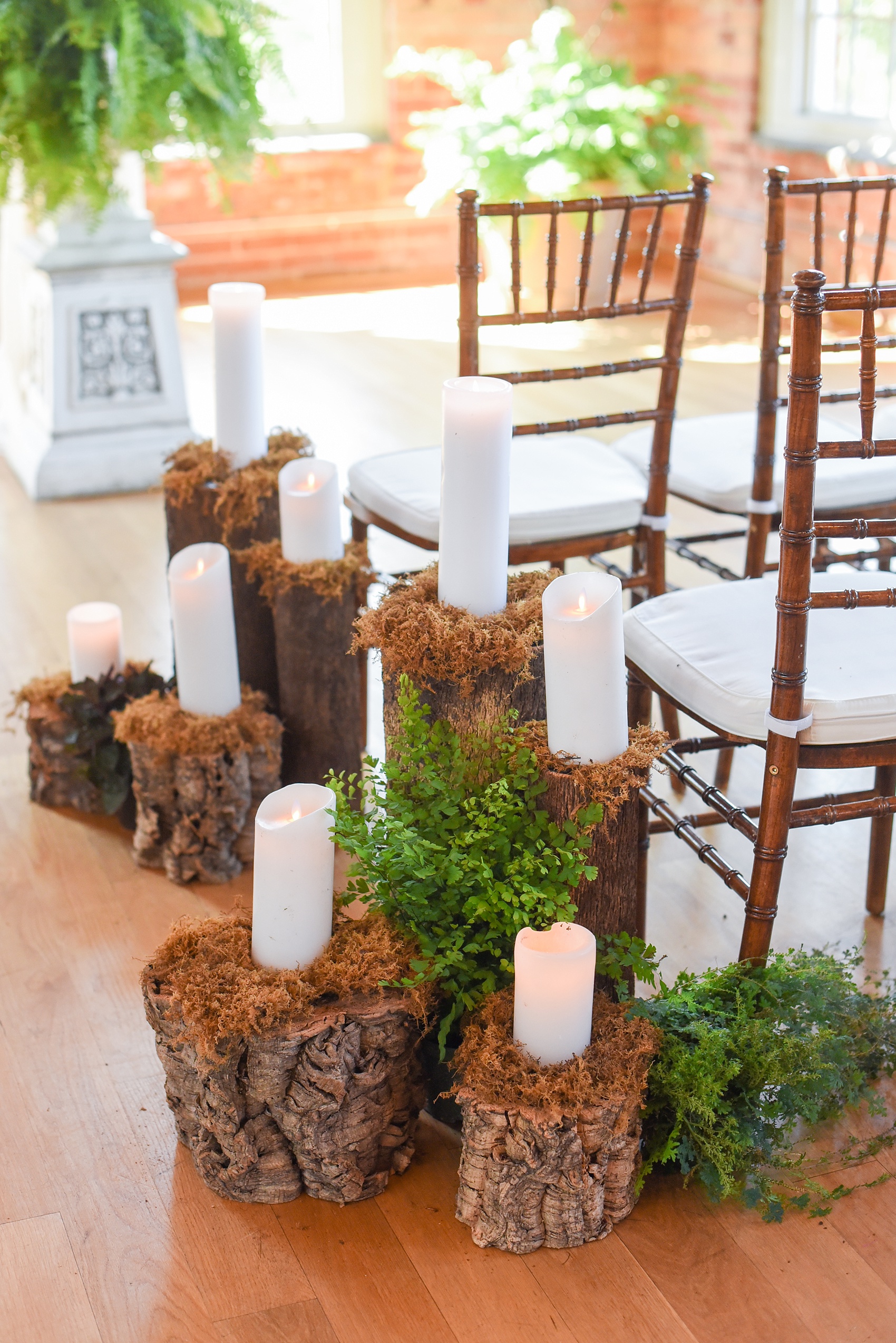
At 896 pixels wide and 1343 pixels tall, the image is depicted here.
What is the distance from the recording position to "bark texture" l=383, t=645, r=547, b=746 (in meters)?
1.54

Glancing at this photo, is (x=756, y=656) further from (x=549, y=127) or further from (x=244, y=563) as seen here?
(x=549, y=127)

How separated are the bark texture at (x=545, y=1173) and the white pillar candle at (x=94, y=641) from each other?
3.70 ft

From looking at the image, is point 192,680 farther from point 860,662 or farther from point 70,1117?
point 860,662

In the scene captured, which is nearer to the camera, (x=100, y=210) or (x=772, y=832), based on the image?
(x=772, y=832)

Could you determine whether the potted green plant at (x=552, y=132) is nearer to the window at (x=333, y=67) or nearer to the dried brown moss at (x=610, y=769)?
the window at (x=333, y=67)

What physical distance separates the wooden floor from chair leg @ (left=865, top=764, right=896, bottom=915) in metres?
0.03

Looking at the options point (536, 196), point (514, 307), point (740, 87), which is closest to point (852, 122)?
point (740, 87)

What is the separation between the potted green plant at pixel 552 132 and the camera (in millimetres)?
5395

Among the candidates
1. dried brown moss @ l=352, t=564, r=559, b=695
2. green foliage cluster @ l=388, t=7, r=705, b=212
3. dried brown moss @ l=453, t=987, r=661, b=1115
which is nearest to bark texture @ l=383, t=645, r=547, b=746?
dried brown moss @ l=352, t=564, r=559, b=695

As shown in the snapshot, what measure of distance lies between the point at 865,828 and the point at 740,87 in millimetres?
4367

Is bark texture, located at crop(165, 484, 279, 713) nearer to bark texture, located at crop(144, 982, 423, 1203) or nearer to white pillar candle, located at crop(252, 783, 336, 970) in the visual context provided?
white pillar candle, located at crop(252, 783, 336, 970)

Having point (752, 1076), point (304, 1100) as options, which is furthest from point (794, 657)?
point (304, 1100)

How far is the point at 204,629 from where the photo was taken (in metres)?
2.02

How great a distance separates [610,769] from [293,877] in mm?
342
